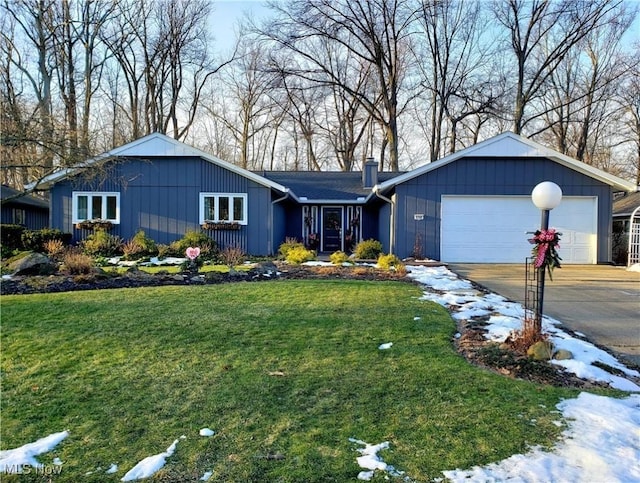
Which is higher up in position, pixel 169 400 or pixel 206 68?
pixel 206 68

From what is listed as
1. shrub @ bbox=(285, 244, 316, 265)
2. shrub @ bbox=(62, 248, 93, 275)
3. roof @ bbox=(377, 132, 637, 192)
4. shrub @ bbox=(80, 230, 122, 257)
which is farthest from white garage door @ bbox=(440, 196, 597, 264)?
shrub @ bbox=(80, 230, 122, 257)

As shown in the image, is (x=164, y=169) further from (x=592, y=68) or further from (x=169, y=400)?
(x=592, y=68)

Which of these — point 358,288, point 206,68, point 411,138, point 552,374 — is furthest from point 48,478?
point 411,138

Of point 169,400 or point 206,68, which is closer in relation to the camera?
point 169,400

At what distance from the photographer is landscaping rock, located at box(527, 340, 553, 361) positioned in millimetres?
4062

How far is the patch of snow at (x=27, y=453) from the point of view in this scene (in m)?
2.47

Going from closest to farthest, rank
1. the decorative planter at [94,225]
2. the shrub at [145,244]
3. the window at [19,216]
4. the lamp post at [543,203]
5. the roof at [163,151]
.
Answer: the lamp post at [543,203] → the shrub at [145,244] → the roof at [163,151] → the decorative planter at [94,225] → the window at [19,216]

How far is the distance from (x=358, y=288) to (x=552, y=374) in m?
4.22

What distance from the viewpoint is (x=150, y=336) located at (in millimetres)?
4758

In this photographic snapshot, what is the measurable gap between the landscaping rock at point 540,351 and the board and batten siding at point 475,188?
888cm

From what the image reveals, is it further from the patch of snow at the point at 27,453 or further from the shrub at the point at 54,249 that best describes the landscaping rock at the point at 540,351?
the shrub at the point at 54,249

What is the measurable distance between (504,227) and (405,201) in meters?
3.08

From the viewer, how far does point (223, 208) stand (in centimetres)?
1412

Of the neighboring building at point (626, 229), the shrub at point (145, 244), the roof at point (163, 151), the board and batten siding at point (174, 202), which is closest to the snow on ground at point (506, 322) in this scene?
the board and batten siding at point (174, 202)
